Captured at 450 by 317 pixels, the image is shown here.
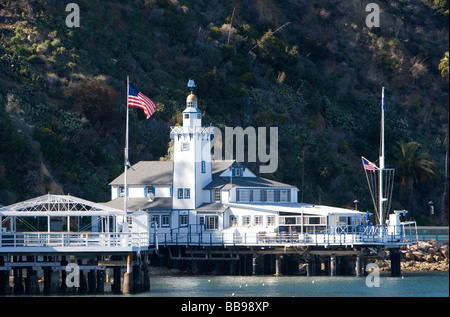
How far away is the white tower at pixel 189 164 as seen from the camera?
260ft

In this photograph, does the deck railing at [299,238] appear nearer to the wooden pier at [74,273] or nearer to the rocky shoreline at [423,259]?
the rocky shoreline at [423,259]

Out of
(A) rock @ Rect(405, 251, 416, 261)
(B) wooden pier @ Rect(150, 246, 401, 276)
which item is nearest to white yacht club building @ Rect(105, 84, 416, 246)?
(B) wooden pier @ Rect(150, 246, 401, 276)

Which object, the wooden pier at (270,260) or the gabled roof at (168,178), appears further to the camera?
the gabled roof at (168,178)

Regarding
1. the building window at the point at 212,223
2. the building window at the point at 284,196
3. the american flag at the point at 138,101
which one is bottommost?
the building window at the point at 212,223

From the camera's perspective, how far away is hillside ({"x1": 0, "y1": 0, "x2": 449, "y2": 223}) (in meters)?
98.8

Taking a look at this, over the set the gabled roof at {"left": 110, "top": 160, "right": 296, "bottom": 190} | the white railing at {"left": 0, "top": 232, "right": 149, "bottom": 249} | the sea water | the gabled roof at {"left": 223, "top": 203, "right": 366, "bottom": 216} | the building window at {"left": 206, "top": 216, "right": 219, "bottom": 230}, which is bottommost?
the sea water

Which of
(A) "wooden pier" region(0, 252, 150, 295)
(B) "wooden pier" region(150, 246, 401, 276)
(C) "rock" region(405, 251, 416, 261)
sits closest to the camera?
(A) "wooden pier" region(0, 252, 150, 295)

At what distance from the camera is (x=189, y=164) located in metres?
79.6

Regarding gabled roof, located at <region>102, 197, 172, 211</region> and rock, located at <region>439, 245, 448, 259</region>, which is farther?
rock, located at <region>439, 245, 448, 259</region>

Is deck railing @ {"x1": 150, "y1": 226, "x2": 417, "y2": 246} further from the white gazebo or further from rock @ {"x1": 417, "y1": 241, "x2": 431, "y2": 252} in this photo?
rock @ {"x1": 417, "y1": 241, "x2": 431, "y2": 252}

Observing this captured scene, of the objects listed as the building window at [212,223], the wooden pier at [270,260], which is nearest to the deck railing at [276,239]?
the wooden pier at [270,260]

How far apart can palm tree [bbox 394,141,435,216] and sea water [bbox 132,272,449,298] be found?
1180 inches

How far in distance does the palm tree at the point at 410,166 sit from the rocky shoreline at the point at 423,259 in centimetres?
1821

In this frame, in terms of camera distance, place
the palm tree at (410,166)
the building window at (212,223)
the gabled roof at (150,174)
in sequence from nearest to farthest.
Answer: the building window at (212,223)
the gabled roof at (150,174)
the palm tree at (410,166)
